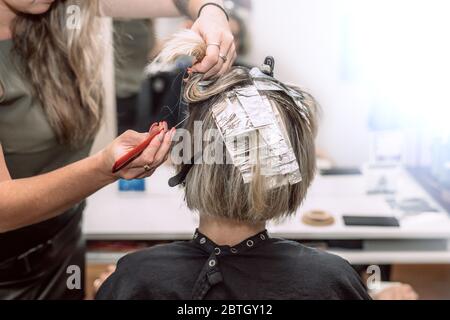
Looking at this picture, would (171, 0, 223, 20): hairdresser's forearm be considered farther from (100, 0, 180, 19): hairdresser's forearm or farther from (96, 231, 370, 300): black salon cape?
(96, 231, 370, 300): black salon cape

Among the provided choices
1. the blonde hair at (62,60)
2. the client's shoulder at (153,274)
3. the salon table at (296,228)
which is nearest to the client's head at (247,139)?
the client's shoulder at (153,274)

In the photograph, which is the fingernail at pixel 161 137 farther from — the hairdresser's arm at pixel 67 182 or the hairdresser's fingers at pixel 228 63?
the hairdresser's fingers at pixel 228 63

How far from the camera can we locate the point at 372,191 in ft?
5.42

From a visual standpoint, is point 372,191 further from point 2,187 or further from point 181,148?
point 2,187

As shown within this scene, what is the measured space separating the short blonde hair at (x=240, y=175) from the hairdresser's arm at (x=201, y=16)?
0.11 feet

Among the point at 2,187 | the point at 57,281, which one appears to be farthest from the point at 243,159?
the point at 57,281

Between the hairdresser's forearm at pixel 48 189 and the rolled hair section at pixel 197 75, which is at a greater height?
the rolled hair section at pixel 197 75

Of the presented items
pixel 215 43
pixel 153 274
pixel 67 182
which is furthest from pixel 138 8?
pixel 153 274

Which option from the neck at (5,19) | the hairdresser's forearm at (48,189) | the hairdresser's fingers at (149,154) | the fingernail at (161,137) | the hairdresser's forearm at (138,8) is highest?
the hairdresser's forearm at (138,8)

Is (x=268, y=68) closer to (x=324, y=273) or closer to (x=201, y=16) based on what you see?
(x=201, y=16)

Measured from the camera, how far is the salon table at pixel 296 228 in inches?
58.8

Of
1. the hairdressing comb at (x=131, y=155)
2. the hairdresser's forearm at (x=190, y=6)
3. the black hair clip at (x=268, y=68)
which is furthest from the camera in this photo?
the hairdresser's forearm at (x=190, y=6)
